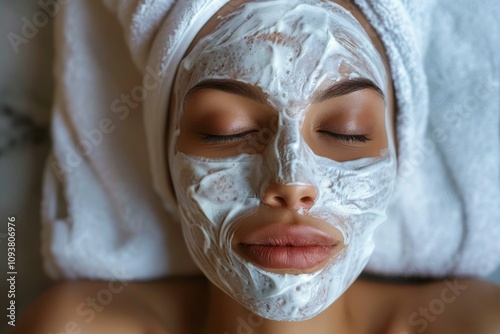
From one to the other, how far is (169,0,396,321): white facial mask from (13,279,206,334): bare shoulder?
0.23 metres

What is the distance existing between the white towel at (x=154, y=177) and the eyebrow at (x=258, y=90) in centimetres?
25

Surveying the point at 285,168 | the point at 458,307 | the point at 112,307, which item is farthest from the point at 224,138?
the point at 458,307

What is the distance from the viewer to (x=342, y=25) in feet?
2.61

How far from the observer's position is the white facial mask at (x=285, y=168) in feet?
2.40

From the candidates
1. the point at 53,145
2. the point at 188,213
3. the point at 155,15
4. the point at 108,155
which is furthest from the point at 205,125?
the point at 53,145

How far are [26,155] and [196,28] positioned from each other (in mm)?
537

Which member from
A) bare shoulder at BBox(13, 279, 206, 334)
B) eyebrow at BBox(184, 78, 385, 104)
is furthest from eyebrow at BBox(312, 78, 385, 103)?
bare shoulder at BBox(13, 279, 206, 334)

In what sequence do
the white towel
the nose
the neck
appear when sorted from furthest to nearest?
1. the white towel
2. the neck
3. the nose

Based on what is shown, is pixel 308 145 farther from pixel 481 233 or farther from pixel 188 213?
pixel 481 233

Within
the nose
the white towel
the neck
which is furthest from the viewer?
the white towel

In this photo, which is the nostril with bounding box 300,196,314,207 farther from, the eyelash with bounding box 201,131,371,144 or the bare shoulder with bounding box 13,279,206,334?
the bare shoulder with bounding box 13,279,206,334

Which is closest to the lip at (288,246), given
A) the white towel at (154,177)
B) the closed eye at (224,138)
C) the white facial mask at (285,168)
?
the white facial mask at (285,168)

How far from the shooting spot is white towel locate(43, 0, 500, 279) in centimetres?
101

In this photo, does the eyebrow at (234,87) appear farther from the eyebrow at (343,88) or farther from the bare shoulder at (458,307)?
the bare shoulder at (458,307)
